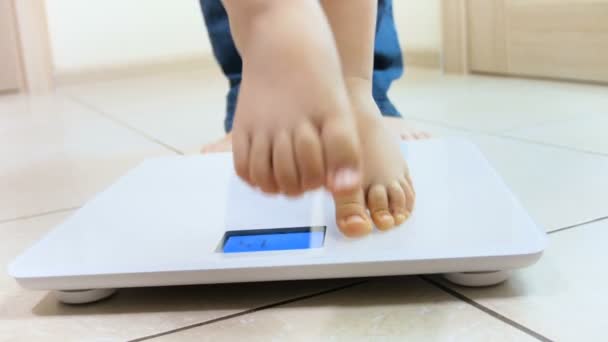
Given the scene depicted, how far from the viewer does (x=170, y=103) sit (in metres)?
1.83

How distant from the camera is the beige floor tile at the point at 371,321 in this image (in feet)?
1.48

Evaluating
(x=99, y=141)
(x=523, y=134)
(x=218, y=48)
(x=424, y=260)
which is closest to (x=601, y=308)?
(x=424, y=260)

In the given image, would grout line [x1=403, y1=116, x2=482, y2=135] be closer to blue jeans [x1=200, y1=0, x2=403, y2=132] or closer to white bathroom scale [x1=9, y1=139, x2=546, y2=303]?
blue jeans [x1=200, y1=0, x2=403, y2=132]

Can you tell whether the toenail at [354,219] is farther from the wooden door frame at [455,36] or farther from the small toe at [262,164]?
the wooden door frame at [455,36]

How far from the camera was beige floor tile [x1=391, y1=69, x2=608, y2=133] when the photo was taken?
1211 mm

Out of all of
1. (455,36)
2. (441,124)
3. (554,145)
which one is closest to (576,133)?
(554,145)

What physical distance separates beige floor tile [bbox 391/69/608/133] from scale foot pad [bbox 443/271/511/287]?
25.6 inches

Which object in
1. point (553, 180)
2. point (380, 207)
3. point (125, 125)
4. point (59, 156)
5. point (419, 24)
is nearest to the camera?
point (380, 207)

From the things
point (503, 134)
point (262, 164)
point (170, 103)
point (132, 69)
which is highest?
point (262, 164)

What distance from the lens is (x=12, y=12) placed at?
7.80 ft

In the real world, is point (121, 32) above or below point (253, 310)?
below

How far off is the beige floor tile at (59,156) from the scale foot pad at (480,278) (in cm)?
55

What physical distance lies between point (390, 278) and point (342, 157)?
14 centimetres

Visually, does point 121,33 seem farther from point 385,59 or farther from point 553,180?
point 553,180
